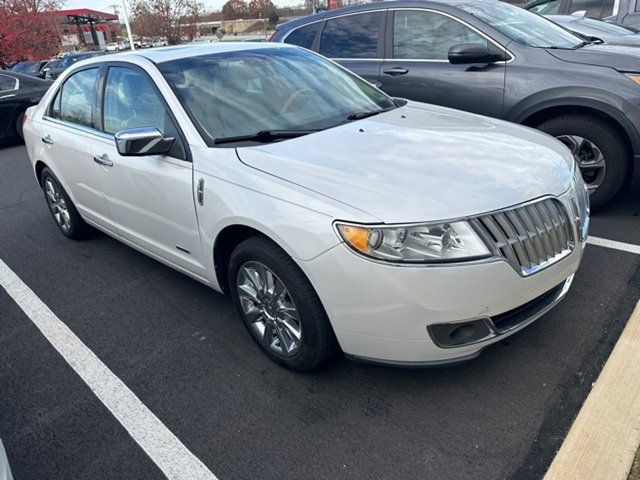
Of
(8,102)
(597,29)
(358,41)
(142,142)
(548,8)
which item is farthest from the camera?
(8,102)

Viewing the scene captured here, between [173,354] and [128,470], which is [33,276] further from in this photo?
[128,470]

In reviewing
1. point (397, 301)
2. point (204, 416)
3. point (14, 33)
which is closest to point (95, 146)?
point (204, 416)

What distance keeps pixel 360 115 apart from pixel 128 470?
2294 mm

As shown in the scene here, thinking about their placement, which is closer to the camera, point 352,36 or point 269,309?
point 269,309

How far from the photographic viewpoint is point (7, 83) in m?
9.60

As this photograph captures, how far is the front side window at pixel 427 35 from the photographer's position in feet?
14.7

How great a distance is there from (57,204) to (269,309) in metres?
3.02

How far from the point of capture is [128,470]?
7.21ft

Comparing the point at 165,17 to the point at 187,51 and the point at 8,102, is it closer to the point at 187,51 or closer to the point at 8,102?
the point at 8,102

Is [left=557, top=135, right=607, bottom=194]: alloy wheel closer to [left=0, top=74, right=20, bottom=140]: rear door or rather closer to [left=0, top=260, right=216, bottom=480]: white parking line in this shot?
[left=0, top=260, right=216, bottom=480]: white parking line

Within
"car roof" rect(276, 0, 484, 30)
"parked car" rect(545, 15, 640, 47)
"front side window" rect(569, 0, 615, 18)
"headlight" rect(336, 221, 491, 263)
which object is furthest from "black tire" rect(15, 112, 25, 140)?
"front side window" rect(569, 0, 615, 18)

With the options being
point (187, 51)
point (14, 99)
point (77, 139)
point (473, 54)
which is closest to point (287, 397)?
point (187, 51)

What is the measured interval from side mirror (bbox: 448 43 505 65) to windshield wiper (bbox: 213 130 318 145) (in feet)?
6.64

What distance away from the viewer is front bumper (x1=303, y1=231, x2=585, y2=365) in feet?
6.68
